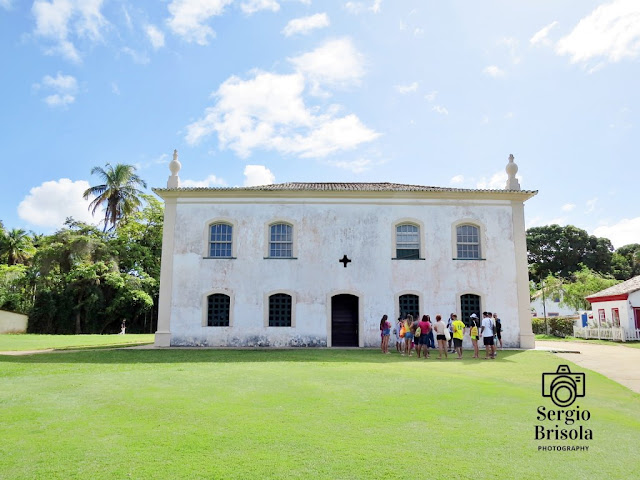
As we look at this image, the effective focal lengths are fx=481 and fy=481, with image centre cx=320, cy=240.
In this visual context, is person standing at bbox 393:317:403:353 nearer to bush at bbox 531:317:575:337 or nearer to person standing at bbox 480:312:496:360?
person standing at bbox 480:312:496:360

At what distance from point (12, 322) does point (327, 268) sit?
2566 cm

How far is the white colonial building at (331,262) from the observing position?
19359 millimetres

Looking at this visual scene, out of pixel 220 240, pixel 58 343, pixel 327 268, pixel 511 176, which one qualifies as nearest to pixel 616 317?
pixel 511 176

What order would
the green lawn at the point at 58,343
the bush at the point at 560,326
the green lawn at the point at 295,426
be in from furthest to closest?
1. the bush at the point at 560,326
2. the green lawn at the point at 58,343
3. the green lawn at the point at 295,426

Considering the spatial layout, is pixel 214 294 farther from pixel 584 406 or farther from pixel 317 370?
pixel 584 406

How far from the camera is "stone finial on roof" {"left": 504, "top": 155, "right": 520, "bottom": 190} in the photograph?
20.6 metres

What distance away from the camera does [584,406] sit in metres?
7.64

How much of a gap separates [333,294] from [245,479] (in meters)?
15.3

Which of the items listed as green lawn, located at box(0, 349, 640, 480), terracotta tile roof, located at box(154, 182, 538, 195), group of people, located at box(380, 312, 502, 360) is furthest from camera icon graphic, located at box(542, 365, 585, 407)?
terracotta tile roof, located at box(154, 182, 538, 195)

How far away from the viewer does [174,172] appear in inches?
823

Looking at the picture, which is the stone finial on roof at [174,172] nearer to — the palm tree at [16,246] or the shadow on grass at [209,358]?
the shadow on grass at [209,358]

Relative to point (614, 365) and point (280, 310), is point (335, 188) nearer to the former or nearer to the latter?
point (280, 310)

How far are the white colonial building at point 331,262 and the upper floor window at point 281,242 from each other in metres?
A: 0.04

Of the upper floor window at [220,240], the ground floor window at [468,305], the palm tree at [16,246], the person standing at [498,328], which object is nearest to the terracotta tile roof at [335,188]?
the upper floor window at [220,240]
